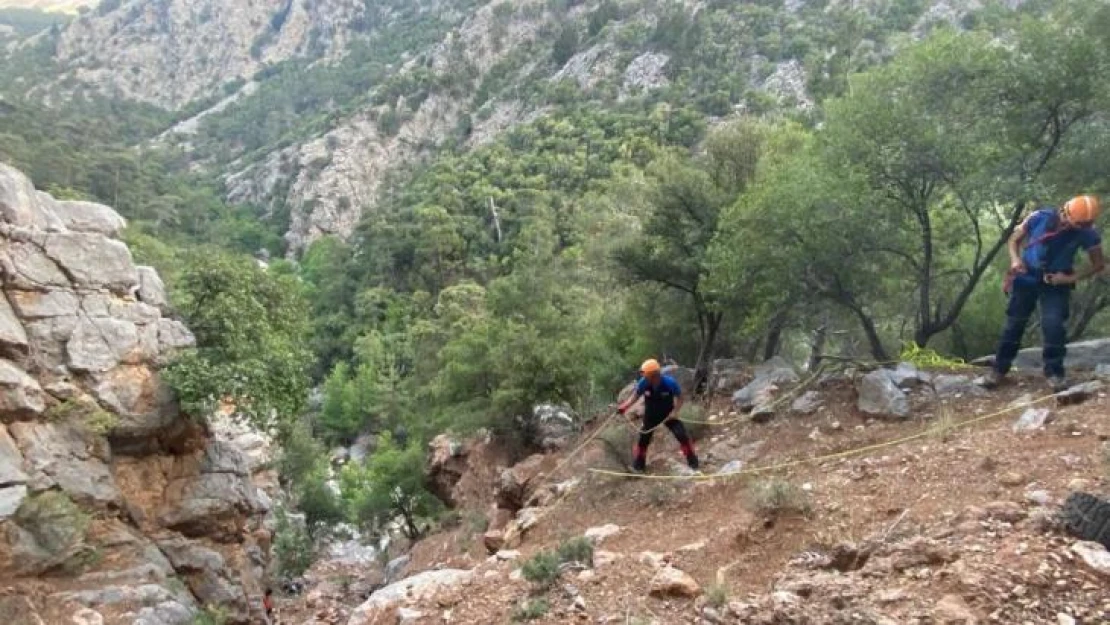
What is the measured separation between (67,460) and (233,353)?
308 cm

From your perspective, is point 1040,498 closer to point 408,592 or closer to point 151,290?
point 408,592

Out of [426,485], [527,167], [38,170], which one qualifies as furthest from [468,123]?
[426,485]

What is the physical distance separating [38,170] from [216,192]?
4567 centimetres

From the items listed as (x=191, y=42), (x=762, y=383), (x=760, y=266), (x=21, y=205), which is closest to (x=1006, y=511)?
(x=760, y=266)

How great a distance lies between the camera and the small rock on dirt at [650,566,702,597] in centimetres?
632

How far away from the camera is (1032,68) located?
11.1 metres

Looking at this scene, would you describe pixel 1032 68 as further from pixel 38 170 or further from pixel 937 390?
pixel 38 170

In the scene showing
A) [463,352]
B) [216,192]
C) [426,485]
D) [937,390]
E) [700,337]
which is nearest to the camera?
[937,390]

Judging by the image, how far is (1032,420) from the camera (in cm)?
820

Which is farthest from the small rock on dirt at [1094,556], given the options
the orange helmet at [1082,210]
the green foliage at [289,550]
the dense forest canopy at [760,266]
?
the green foliage at [289,550]

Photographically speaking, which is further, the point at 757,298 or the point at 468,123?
the point at 468,123

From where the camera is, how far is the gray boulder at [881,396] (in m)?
10.5

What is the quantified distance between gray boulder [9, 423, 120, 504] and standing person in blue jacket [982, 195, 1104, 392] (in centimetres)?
1342

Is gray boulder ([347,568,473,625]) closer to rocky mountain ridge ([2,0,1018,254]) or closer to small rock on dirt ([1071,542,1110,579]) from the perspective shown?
small rock on dirt ([1071,542,1110,579])
